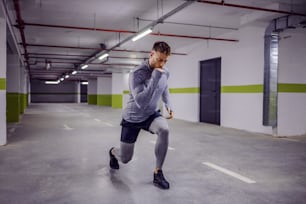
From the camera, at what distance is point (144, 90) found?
A: 8.48 ft

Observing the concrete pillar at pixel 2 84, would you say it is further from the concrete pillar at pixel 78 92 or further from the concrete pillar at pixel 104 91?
the concrete pillar at pixel 78 92

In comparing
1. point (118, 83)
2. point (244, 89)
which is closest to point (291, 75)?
point (244, 89)

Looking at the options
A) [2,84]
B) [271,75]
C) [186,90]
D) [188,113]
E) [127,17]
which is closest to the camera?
[2,84]

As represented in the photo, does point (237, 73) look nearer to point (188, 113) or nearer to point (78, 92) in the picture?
point (188, 113)

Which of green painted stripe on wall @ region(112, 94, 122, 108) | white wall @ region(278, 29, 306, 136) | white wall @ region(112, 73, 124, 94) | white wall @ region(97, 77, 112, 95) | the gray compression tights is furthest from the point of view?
white wall @ region(97, 77, 112, 95)

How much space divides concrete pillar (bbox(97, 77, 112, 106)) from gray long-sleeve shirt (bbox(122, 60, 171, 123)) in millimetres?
23668

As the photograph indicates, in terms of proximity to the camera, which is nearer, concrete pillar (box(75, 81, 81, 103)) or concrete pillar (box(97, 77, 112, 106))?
concrete pillar (box(97, 77, 112, 106))

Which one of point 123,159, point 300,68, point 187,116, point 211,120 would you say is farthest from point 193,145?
point 187,116

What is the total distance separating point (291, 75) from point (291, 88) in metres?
0.33

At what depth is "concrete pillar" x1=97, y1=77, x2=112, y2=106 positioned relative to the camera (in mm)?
26406

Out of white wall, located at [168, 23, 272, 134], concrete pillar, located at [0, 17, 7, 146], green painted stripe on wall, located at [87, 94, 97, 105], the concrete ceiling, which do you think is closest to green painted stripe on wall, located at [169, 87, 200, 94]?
white wall, located at [168, 23, 272, 134]

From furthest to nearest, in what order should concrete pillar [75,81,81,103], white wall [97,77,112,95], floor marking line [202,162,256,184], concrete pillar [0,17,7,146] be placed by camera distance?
concrete pillar [75,81,81,103] → white wall [97,77,112,95] → concrete pillar [0,17,7,146] → floor marking line [202,162,256,184]

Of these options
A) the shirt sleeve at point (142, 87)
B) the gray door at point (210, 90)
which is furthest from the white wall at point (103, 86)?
the shirt sleeve at point (142, 87)

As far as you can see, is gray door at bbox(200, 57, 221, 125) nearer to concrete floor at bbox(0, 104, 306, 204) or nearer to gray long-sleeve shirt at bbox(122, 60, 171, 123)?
concrete floor at bbox(0, 104, 306, 204)
